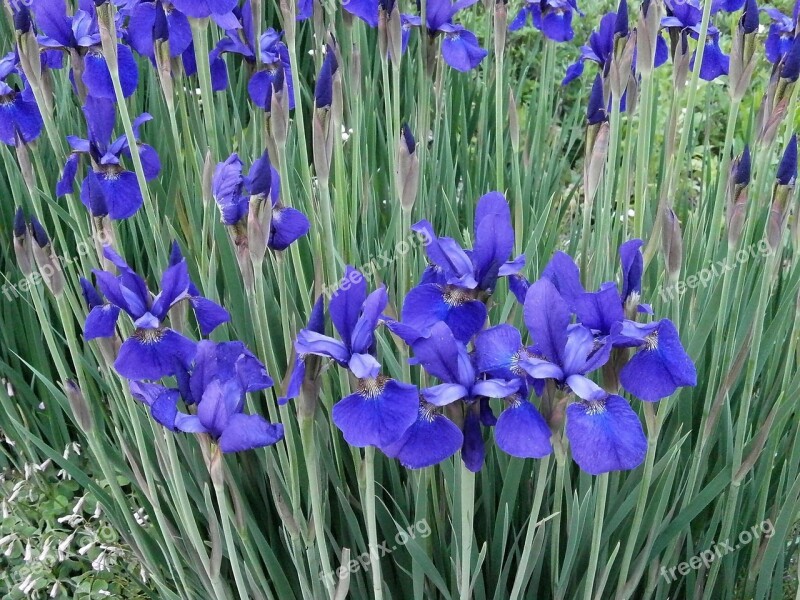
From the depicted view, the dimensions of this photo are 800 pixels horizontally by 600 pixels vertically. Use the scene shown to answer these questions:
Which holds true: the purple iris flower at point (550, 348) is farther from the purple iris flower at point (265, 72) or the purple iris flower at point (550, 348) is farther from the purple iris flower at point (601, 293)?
the purple iris flower at point (265, 72)

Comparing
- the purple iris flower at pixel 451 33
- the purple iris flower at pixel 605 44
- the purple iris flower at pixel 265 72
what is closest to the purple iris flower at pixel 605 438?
the purple iris flower at pixel 605 44

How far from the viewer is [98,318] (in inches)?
45.8

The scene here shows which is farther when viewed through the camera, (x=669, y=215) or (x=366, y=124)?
(x=366, y=124)

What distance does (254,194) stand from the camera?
3.51 ft

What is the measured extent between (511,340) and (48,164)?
1.71 m

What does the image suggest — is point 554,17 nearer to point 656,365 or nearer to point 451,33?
point 451,33

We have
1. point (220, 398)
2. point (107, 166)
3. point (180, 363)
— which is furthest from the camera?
point (107, 166)

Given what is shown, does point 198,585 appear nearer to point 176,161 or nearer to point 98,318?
point 98,318

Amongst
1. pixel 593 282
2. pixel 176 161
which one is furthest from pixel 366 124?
pixel 593 282

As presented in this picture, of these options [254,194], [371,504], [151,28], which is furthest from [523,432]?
[151,28]

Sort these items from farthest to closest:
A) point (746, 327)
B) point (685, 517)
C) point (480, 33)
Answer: point (480, 33) < point (746, 327) < point (685, 517)

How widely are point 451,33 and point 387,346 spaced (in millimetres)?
995

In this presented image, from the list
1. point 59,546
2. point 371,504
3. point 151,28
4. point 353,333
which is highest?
point 151,28

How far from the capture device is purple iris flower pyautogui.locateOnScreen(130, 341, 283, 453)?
3.43 feet
